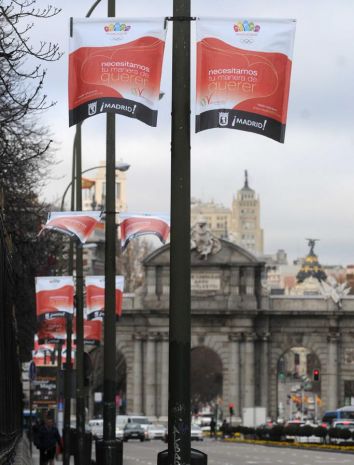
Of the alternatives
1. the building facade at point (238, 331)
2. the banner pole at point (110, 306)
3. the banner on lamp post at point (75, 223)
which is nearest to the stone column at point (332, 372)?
the building facade at point (238, 331)

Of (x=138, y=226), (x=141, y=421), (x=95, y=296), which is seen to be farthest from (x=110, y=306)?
(x=141, y=421)

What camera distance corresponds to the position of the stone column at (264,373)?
12925 cm

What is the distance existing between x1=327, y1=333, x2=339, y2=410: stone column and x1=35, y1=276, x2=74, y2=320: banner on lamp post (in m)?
80.0

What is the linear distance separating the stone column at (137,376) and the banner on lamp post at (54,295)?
7989 cm

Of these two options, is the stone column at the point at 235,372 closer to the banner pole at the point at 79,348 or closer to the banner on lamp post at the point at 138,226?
the banner pole at the point at 79,348

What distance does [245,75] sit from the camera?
63.0 ft

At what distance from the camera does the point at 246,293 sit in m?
130

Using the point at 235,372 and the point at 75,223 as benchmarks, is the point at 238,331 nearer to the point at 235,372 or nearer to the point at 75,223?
the point at 235,372

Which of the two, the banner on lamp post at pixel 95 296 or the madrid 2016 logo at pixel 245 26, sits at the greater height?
the madrid 2016 logo at pixel 245 26

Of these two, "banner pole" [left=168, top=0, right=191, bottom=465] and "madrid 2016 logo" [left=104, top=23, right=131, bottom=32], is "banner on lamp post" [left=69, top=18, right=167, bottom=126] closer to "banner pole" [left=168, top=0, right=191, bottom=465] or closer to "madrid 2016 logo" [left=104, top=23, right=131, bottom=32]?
"madrid 2016 logo" [left=104, top=23, right=131, bottom=32]

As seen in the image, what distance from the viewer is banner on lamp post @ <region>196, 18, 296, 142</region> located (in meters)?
19.1

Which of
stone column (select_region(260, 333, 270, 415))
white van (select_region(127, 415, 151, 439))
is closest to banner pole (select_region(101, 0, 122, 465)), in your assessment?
white van (select_region(127, 415, 151, 439))

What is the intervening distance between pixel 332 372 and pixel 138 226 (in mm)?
93405

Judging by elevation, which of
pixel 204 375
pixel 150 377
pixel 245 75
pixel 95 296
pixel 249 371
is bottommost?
pixel 150 377
